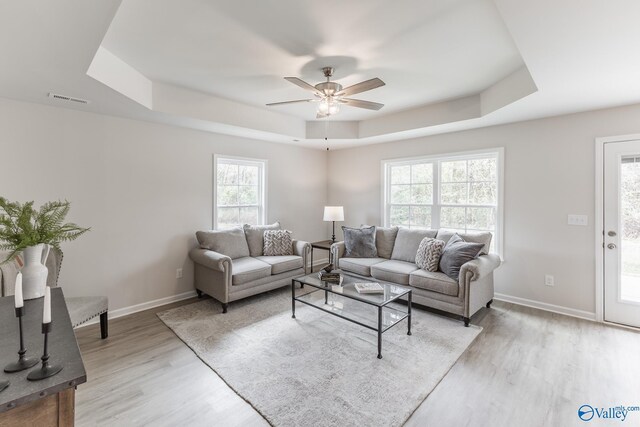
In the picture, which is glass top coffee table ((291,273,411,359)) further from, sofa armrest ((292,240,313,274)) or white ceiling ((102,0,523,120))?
white ceiling ((102,0,523,120))

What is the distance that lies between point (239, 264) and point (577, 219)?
4.18 m

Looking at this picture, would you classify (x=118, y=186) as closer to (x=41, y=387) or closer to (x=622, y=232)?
(x=41, y=387)

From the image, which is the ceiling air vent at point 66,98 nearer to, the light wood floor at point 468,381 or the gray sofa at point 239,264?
the gray sofa at point 239,264

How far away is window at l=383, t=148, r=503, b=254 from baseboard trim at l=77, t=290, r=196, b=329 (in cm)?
343

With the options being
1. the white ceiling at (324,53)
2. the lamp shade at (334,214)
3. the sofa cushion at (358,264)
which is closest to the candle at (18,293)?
the white ceiling at (324,53)

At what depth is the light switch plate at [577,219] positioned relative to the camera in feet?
11.1

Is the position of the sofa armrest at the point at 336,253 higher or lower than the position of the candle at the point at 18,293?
lower

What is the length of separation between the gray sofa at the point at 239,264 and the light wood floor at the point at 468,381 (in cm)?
77

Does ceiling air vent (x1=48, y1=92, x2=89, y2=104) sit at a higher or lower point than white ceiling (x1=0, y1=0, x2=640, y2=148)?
lower

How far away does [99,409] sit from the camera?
1.97 metres

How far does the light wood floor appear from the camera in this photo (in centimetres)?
191

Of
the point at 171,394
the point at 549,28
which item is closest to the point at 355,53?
the point at 549,28

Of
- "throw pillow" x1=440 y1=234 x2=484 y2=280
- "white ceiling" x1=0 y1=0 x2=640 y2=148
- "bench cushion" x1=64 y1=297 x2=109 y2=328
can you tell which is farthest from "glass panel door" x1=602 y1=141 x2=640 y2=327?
"bench cushion" x1=64 y1=297 x2=109 y2=328

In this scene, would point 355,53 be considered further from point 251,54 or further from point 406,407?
point 406,407
